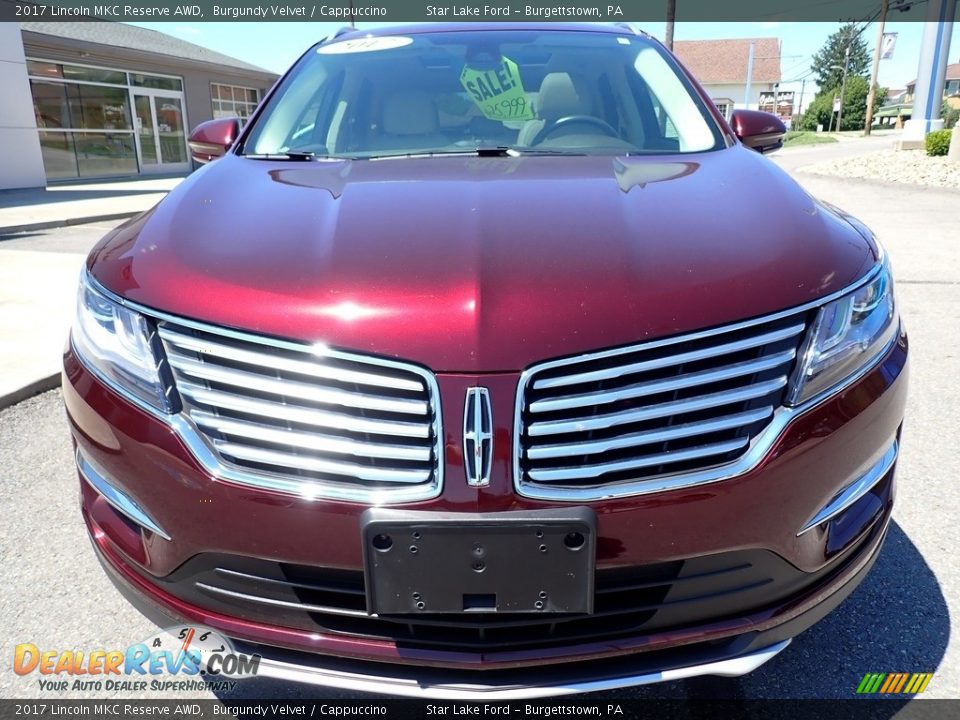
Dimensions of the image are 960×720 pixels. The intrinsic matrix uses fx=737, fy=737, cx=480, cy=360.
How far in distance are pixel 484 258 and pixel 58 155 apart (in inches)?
738

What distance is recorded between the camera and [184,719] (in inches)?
69.9

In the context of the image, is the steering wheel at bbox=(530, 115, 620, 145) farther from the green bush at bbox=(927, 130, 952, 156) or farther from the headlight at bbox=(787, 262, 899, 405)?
the green bush at bbox=(927, 130, 952, 156)

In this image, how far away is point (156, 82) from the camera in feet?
66.0

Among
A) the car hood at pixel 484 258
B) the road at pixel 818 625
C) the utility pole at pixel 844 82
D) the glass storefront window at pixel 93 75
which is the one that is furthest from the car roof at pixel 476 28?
the utility pole at pixel 844 82

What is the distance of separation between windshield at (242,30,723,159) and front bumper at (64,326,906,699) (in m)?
1.21

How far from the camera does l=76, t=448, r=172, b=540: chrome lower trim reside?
1.45 meters

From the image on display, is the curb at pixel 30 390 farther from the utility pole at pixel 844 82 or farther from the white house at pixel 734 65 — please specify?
the white house at pixel 734 65

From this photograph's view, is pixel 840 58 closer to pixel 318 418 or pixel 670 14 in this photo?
pixel 670 14

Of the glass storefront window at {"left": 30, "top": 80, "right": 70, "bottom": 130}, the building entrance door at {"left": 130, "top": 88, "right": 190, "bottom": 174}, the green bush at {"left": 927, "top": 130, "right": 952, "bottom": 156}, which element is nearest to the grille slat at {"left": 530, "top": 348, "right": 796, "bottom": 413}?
the green bush at {"left": 927, "top": 130, "right": 952, "bottom": 156}

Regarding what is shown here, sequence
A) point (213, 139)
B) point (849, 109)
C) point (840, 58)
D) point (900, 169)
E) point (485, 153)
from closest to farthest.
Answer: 1. point (485, 153)
2. point (213, 139)
3. point (900, 169)
4. point (849, 109)
5. point (840, 58)

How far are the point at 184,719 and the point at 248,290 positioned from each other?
1101 mm

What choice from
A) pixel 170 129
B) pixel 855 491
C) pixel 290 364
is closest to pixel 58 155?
pixel 170 129

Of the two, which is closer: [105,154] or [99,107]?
[99,107]

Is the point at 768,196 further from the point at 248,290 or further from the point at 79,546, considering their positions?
the point at 79,546
